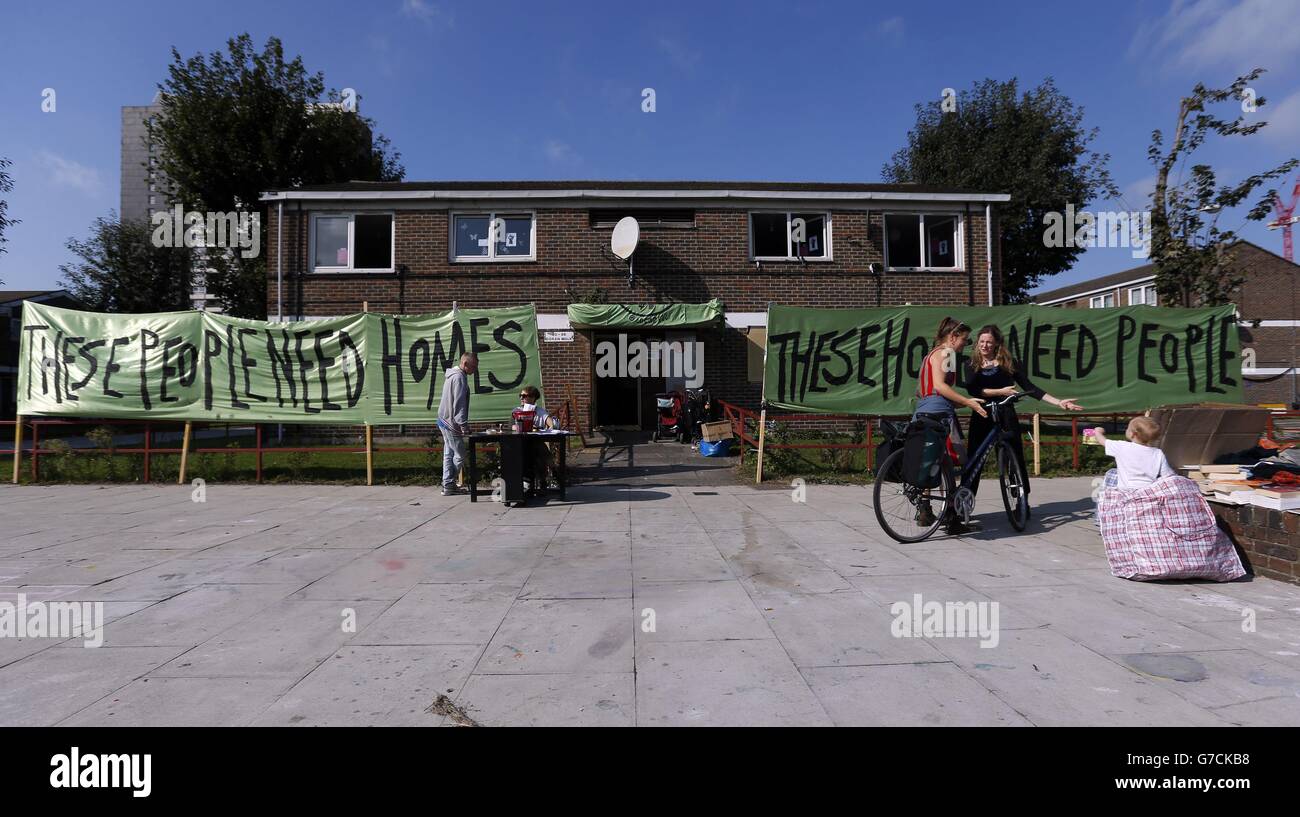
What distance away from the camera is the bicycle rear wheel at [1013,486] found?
6321 millimetres

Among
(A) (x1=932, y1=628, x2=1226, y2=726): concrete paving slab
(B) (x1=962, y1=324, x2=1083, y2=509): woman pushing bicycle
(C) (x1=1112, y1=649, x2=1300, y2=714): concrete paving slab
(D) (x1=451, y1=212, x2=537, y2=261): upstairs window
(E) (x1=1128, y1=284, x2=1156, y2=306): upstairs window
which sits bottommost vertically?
(A) (x1=932, y1=628, x2=1226, y2=726): concrete paving slab

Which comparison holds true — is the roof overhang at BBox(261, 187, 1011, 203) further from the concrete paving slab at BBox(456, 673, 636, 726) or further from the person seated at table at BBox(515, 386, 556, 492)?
the concrete paving slab at BBox(456, 673, 636, 726)

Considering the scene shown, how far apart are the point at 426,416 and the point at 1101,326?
11.0 metres

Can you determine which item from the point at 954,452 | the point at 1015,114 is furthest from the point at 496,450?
the point at 1015,114

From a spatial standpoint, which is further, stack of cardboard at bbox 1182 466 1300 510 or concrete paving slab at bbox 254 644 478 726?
stack of cardboard at bbox 1182 466 1300 510

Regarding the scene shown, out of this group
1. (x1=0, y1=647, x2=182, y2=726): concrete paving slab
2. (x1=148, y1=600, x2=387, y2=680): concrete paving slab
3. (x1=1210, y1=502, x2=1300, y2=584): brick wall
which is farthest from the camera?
(x1=1210, y1=502, x2=1300, y2=584): brick wall

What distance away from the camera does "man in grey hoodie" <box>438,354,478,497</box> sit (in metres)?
8.64

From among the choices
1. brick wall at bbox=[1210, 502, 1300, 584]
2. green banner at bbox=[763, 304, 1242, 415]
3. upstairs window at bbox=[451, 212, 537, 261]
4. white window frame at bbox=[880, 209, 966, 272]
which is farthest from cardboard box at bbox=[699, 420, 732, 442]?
brick wall at bbox=[1210, 502, 1300, 584]

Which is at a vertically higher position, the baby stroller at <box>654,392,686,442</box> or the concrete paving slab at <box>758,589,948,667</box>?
the baby stroller at <box>654,392,686,442</box>

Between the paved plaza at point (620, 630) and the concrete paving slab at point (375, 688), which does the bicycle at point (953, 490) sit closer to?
the paved plaza at point (620, 630)

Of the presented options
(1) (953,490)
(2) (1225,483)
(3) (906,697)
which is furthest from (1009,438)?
(3) (906,697)

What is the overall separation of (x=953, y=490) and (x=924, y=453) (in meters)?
0.57

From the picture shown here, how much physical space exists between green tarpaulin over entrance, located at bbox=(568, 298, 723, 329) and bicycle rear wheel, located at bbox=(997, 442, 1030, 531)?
835 cm

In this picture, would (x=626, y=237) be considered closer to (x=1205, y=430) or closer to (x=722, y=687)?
(x=1205, y=430)
